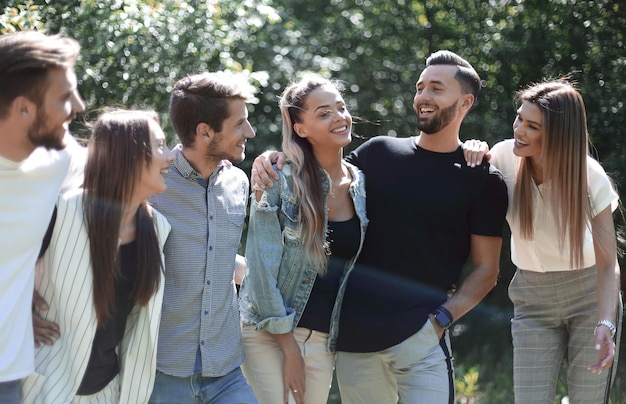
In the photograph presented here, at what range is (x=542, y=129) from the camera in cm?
457

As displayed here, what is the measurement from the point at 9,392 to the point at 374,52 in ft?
25.4

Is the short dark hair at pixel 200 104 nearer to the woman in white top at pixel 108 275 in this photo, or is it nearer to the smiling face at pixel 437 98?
the woman in white top at pixel 108 275

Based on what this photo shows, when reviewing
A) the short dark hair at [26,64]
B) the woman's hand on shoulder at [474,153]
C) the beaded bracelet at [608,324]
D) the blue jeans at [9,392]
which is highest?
the short dark hair at [26,64]

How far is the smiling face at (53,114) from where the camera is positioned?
329cm

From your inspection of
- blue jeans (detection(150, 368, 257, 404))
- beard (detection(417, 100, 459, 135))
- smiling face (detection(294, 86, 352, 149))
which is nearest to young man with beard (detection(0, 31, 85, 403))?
blue jeans (detection(150, 368, 257, 404))

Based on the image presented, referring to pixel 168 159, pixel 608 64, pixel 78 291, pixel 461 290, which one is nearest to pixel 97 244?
pixel 78 291

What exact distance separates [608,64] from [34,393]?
21.0ft

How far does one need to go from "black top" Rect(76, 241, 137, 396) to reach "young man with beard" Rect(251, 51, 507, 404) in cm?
87

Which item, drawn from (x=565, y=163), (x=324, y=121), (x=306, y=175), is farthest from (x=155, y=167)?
(x=565, y=163)

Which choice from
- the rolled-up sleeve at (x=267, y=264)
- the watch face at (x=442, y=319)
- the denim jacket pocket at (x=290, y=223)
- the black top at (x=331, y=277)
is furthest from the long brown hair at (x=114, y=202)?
the watch face at (x=442, y=319)

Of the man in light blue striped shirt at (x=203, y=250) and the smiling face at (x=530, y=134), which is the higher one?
the smiling face at (x=530, y=134)

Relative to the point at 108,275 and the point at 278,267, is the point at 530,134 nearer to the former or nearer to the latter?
the point at 278,267

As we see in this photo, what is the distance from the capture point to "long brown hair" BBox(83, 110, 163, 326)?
11.5ft

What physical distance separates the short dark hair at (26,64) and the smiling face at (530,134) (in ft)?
7.79
